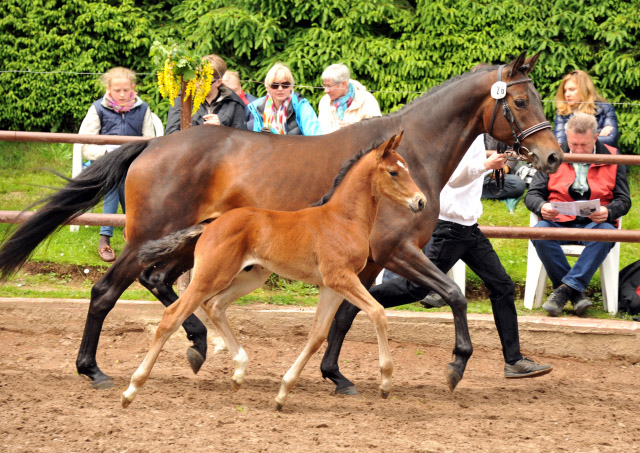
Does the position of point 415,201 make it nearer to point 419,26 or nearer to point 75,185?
point 75,185

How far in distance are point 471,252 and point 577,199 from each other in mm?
1950

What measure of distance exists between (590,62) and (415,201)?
6.92 metres

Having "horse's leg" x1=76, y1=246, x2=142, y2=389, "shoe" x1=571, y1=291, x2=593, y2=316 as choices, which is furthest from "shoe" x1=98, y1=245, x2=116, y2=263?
"shoe" x1=571, y1=291, x2=593, y2=316

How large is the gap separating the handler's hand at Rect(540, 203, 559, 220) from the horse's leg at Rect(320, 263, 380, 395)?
218 centimetres

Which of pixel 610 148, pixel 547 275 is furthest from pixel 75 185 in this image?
pixel 610 148

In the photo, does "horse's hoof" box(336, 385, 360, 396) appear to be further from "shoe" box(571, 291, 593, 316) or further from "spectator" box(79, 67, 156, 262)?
"spectator" box(79, 67, 156, 262)

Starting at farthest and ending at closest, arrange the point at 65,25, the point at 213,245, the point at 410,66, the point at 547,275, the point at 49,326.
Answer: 1. the point at 65,25
2. the point at 410,66
3. the point at 547,275
4. the point at 49,326
5. the point at 213,245

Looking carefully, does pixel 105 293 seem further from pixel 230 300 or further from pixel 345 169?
pixel 345 169

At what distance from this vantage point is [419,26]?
1088 centimetres

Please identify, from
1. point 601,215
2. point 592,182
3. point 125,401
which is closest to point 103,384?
point 125,401

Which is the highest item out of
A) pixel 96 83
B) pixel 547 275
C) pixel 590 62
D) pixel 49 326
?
pixel 590 62

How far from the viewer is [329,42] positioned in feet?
34.8

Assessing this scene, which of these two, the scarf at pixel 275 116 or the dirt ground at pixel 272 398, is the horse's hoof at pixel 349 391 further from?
the scarf at pixel 275 116

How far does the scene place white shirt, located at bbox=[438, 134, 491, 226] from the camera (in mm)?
5691
